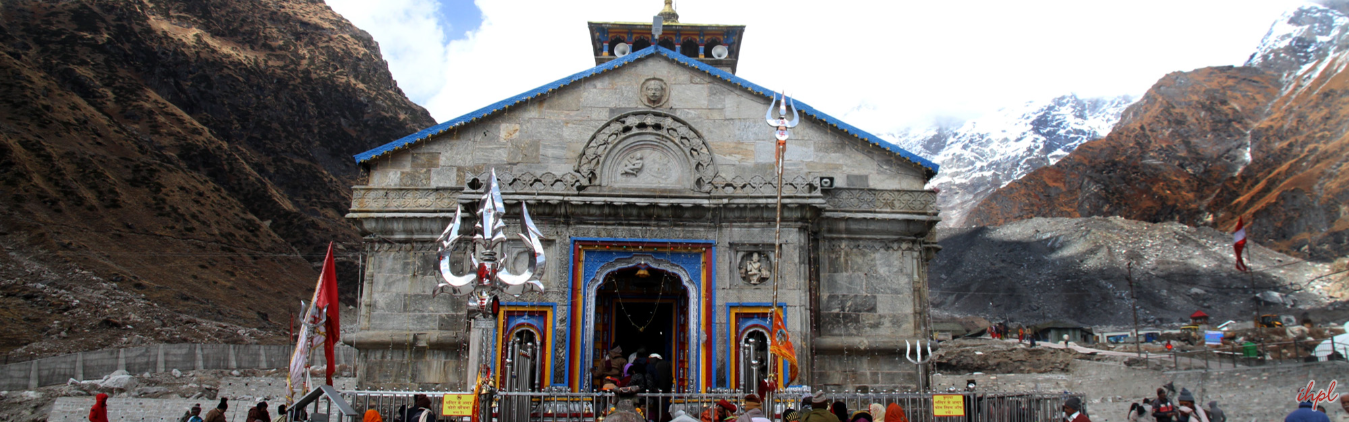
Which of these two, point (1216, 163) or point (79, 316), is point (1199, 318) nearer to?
point (79, 316)

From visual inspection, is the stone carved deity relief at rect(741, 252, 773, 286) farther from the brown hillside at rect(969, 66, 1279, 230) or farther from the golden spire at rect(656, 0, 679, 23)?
the brown hillside at rect(969, 66, 1279, 230)

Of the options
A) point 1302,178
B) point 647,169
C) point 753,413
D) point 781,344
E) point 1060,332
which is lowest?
point 753,413

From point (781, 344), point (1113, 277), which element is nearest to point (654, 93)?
point (781, 344)

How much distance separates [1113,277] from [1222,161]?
5784 cm

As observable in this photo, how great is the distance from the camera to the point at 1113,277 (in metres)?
79.9

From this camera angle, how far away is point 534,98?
19.4 meters

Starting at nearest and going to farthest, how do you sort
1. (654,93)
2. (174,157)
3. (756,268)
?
(756,268) < (654,93) < (174,157)

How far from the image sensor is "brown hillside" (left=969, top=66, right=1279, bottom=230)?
389 feet

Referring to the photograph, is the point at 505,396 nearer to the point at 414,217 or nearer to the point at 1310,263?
the point at 414,217

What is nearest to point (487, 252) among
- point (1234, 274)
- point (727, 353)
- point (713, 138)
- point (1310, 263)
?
point (727, 353)

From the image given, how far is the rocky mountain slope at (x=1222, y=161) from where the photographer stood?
97.1 metres

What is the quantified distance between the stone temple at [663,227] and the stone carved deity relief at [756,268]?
0.03 m

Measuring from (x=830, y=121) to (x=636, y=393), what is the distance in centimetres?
908

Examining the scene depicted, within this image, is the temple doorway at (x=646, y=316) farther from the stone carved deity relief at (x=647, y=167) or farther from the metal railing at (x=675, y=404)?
the metal railing at (x=675, y=404)
